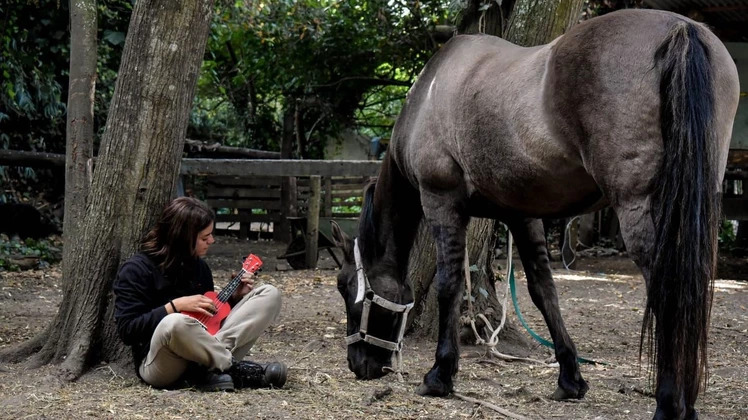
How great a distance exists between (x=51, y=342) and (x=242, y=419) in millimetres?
1557

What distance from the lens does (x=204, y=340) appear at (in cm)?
394

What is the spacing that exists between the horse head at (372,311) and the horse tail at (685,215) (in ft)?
5.78

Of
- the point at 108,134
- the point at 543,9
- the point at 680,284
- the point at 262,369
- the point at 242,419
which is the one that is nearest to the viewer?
the point at 680,284

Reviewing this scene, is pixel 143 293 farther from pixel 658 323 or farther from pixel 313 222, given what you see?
pixel 313 222

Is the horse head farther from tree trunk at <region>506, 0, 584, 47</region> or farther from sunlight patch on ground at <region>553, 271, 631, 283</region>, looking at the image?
sunlight patch on ground at <region>553, 271, 631, 283</region>

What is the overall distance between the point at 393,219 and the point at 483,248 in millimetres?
1036

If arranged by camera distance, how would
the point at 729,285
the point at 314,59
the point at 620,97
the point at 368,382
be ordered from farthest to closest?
the point at 314,59, the point at 729,285, the point at 368,382, the point at 620,97

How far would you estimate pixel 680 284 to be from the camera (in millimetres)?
3061

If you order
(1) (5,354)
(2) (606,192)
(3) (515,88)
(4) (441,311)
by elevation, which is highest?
(3) (515,88)

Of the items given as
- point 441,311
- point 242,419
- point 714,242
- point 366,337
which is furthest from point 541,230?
point 242,419

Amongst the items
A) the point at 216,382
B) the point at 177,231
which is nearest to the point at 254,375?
the point at 216,382

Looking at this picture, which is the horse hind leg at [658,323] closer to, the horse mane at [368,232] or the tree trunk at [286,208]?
the horse mane at [368,232]

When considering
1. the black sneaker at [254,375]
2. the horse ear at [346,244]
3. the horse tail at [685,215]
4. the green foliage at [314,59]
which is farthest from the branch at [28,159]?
the horse tail at [685,215]

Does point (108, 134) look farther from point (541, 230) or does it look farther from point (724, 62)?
point (724, 62)
